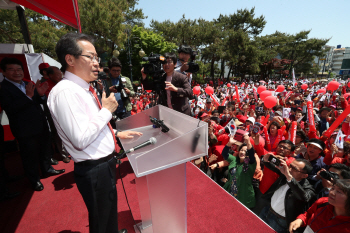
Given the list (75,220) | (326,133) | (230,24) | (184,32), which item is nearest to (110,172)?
(75,220)

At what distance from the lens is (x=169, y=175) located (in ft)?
4.74

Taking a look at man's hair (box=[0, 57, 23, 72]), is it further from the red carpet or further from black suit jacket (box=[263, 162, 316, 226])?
black suit jacket (box=[263, 162, 316, 226])

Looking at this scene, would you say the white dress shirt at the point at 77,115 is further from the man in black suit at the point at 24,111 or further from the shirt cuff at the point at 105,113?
the man in black suit at the point at 24,111

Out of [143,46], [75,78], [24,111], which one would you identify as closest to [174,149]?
[75,78]

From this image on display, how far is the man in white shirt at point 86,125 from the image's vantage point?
105 centimetres

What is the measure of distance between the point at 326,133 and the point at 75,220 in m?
4.68

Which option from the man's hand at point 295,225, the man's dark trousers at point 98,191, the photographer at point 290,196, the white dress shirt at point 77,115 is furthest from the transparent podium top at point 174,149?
the man's hand at point 295,225

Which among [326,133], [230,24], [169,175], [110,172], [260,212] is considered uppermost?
[230,24]

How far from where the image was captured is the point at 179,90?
224cm

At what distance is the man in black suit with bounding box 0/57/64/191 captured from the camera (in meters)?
2.37

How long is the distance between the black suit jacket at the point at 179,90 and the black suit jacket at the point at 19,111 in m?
1.70

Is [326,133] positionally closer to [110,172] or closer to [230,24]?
[110,172]

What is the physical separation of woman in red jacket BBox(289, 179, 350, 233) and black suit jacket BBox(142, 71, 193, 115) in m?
1.78

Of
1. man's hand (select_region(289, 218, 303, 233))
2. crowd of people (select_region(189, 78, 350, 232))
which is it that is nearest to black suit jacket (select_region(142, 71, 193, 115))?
crowd of people (select_region(189, 78, 350, 232))
